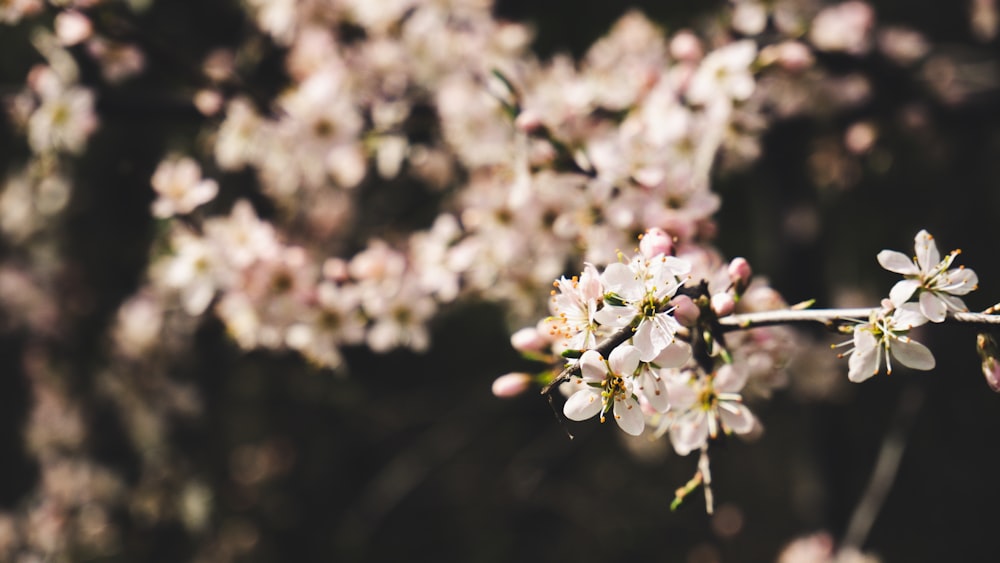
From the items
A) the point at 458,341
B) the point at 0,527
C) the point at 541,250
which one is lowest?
the point at 541,250

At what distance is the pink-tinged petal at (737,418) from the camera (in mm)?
1059

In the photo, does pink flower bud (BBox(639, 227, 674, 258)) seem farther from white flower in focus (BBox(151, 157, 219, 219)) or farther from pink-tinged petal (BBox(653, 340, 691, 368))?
white flower in focus (BBox(151, 157, 219, 219))

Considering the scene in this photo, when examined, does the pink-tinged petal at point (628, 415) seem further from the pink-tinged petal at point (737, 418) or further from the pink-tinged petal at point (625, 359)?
the pink-tinged petal at point (737, 418)

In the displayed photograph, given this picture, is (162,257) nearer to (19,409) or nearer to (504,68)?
(504,68)

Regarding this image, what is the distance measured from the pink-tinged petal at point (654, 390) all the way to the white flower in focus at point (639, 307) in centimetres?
9

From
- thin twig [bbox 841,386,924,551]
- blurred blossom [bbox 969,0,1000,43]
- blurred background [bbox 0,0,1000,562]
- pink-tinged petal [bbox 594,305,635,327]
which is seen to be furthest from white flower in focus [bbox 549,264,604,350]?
blurred blossom [bbox 969,0,1000,43]

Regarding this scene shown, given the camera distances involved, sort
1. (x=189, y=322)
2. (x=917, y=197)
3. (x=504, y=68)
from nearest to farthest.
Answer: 1. (x=504, y=68)
2. (x=189, y=322)
3. (x=917, y=197)

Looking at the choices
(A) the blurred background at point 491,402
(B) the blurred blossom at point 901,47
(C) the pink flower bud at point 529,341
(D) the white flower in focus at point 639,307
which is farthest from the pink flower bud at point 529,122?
(B) the blurred blossom at point 901,47

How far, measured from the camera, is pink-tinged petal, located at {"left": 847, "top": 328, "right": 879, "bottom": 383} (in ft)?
2.92

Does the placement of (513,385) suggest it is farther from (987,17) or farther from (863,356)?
(987,17)

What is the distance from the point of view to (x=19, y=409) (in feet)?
12.7

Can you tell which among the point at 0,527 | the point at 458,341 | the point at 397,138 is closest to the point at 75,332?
the point at 0,527

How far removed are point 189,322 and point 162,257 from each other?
1096mm

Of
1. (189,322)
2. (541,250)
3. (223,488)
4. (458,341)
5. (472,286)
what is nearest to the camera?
(541,250)
